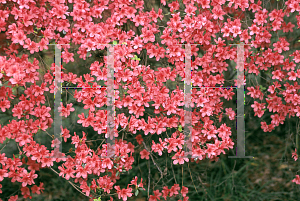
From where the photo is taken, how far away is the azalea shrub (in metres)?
2.14

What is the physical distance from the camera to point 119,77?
216 cm

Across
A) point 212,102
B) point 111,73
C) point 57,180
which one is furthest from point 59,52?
point 212,102

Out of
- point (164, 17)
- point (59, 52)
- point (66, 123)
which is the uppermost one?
point (164, 17)

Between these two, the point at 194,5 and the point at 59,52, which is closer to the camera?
the point at 59,52

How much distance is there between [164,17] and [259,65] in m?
1.04

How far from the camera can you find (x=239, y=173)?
276 cm

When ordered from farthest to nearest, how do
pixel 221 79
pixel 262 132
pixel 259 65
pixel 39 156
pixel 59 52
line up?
1. pixel 262 132
2. pixel 259 65
3. pixel 221 79
4. pixel 59 52
5. pixel 39 156

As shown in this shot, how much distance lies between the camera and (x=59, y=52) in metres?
2.29

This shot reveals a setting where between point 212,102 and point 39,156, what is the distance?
155 cm

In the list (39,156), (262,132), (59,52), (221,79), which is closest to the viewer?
(39,156)

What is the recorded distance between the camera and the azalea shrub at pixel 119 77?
7.03 ft

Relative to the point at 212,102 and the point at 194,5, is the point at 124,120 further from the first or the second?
the point at 194,5

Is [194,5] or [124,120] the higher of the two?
[194,5]

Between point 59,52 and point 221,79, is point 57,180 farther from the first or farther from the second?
point 221,79
